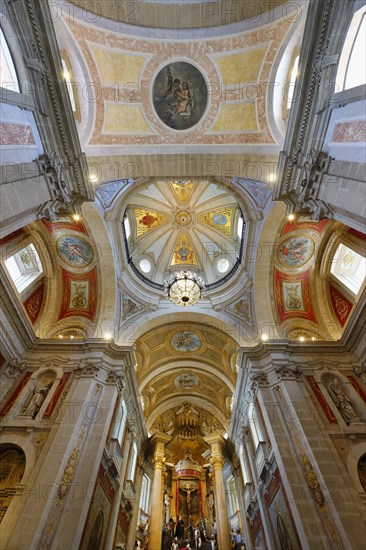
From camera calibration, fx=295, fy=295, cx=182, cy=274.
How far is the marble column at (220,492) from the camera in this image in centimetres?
1531

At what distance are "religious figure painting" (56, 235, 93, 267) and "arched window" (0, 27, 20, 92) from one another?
295 inches

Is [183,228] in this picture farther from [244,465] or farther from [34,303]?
[244,465]

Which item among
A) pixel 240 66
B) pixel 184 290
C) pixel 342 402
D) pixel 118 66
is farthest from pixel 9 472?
pixel 240 66

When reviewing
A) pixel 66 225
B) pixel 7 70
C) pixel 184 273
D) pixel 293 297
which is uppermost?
pixel 66 225

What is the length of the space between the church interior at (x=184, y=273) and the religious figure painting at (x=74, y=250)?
0.32 ft

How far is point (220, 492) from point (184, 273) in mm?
13206

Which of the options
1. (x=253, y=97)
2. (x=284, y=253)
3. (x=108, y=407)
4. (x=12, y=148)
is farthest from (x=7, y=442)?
(x=253, y=97)

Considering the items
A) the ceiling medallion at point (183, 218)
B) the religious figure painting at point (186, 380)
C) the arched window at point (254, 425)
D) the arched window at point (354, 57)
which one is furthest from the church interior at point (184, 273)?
the religious figure painting at point (186, 380)

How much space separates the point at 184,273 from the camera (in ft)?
45.1

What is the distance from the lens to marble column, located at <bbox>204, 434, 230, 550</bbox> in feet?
50.2

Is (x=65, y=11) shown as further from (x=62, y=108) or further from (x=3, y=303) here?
(x=3, y=303)

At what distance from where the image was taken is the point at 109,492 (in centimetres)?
1078

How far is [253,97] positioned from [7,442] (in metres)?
14.1

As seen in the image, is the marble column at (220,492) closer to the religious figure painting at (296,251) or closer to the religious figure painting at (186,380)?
the religious figure painting at (186,380)
